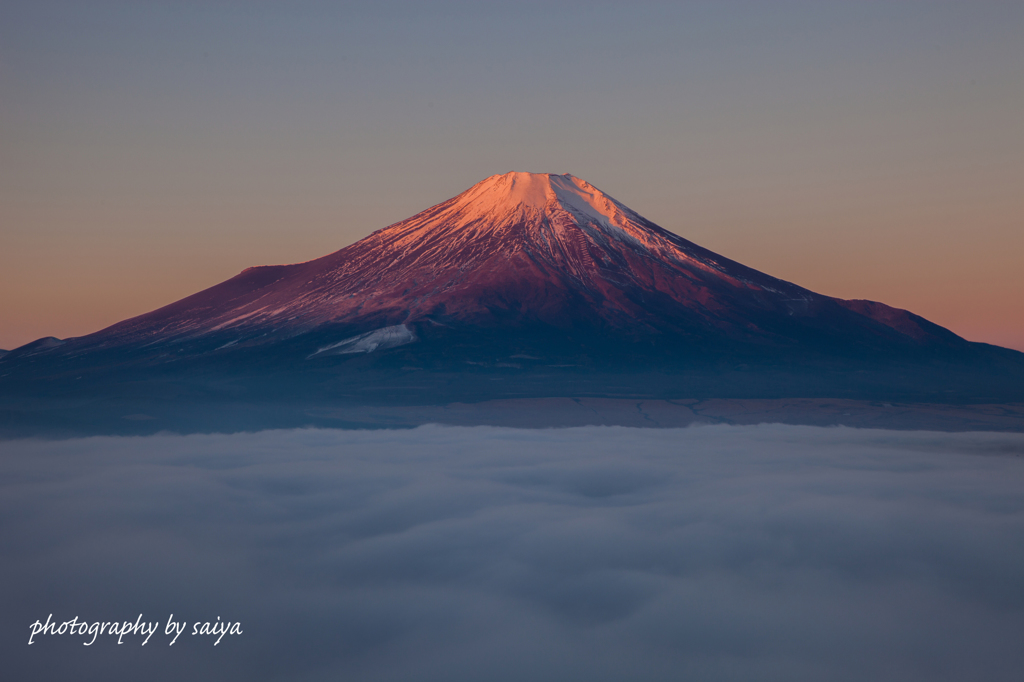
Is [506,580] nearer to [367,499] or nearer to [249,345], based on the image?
[367,499]

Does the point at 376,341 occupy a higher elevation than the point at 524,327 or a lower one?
lower

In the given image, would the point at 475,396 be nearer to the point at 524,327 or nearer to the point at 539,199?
the point at 524,327

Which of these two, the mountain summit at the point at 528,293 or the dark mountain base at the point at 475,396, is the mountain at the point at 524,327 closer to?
the mountain summit at the point at 528,293

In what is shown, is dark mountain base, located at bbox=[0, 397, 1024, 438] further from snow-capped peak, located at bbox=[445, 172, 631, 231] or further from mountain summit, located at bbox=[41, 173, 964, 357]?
snow-capped peak, located at bbox=[445, 172, 631, 231]

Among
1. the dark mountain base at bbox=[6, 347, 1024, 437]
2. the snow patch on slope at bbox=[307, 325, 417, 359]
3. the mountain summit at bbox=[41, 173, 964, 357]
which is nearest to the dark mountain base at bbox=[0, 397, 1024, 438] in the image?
the dark mountain base at bbox=[6, 347, 1024, 437]

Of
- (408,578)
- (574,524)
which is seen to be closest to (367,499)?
(574,524)

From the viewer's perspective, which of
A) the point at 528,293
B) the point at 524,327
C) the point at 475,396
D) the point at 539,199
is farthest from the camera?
the point at 539,199

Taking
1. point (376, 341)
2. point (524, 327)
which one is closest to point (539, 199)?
point (524, 327)
